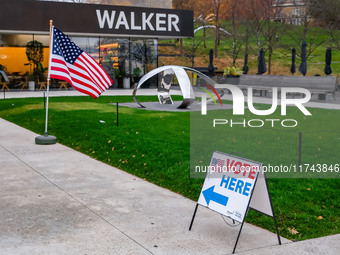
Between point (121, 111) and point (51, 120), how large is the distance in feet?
11.1

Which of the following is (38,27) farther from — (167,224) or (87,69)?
(167,224)

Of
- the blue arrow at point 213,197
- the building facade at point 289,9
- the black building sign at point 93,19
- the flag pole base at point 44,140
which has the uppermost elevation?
the building facade at point 289,9

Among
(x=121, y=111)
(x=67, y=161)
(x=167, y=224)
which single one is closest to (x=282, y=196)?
(x=167, y=224)

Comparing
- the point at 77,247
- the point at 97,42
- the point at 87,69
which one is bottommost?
the point at 77,247

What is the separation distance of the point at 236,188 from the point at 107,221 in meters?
1.83

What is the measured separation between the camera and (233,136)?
12.9 meters

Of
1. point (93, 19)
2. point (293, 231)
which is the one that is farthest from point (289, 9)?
point (293, 231)

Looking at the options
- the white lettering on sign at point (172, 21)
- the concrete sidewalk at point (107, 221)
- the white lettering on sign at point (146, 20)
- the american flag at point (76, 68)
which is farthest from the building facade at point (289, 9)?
the concrete sidewalk at point (107, 221)

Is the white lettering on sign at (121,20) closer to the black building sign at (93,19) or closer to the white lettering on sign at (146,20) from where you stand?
the black building sign at (93,19)

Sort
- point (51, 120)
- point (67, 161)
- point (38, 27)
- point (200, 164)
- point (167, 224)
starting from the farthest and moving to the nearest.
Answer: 1. point (38, 27)
2. point (51, 120)
3. point (67, 161)
4. point (200, 164)
5. point (167, 224)

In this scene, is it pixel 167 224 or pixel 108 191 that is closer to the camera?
pixel 167 224

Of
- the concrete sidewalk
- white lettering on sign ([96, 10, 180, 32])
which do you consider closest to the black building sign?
white lettering on sign ([96, 10, 180, 32])

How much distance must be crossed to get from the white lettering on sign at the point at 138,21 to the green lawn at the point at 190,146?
15.3 m

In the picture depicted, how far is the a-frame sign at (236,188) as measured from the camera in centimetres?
536
